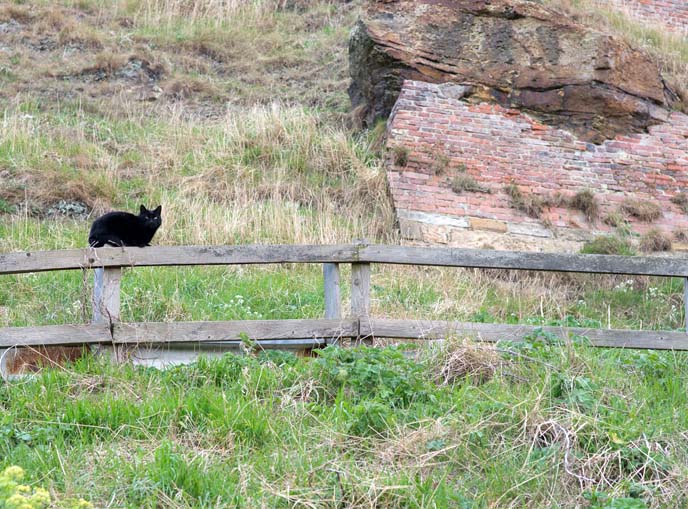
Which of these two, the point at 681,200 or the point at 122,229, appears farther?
the point at 681,200

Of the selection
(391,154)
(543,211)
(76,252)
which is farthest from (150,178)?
(76,252)

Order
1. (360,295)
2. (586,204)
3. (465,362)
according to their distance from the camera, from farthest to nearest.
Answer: (586,204), (360,295), (465,362)

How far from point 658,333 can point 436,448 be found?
8.16 feet

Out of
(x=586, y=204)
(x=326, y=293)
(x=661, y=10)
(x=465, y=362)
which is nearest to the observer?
(x=465, y=362)

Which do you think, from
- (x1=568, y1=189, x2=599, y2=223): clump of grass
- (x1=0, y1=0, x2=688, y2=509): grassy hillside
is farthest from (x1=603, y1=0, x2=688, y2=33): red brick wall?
(x1=568, y1=189, x2=599, y2=223): clump of grass

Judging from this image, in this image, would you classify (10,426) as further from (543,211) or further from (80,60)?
(80,60)

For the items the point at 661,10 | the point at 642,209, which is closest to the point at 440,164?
the point at 642,209

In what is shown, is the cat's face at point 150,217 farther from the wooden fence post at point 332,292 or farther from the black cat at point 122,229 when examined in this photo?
the wooden fence post at point 332,292

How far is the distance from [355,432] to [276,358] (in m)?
1.09

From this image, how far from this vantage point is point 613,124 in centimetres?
1327

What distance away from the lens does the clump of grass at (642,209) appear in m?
12.0

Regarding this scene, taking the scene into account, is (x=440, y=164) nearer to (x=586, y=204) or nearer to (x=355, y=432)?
(x=586, y=204)

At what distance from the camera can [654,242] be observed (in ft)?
37.8

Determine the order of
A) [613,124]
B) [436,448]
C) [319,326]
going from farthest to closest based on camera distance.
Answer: [613,124], [319,326], [436,448]
